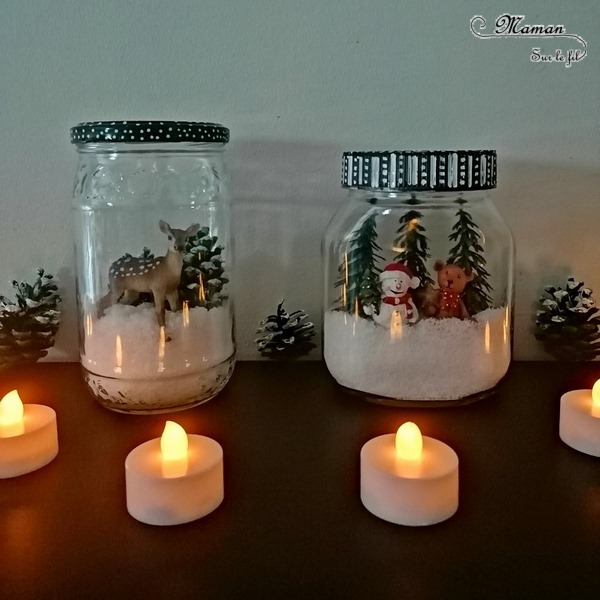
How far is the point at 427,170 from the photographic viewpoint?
69cm

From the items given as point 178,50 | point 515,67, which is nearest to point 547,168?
point 515,67

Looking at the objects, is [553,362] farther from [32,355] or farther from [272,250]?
[32,355]

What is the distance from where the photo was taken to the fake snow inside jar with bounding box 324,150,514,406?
714mm

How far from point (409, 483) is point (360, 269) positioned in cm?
31

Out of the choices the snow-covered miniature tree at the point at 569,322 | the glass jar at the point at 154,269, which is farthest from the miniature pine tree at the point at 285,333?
the snow-covered miniature tree at the point at 569,322

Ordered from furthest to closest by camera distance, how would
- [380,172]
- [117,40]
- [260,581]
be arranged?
[117,40]
[380,172]
[260,581]

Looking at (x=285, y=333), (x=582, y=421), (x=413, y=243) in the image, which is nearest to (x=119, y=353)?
(x=285, y=333)

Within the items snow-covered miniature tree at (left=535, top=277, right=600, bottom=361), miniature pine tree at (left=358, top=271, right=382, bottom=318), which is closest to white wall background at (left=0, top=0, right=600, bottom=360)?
snow-covered miniature tree at (left=535, top=277, right=600, bottom=361)

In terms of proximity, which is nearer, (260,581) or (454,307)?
(260,581)

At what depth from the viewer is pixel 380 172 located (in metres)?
0.71

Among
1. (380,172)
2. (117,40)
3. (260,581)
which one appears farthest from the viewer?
(117,40)

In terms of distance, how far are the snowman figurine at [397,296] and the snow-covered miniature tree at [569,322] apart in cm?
24

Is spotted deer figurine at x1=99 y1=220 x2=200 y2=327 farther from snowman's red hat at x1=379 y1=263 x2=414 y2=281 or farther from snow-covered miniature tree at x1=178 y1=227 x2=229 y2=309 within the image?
snowman's red hat at x1=379 y1=263 x2=414 y2=281

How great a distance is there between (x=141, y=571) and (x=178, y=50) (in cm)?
60
